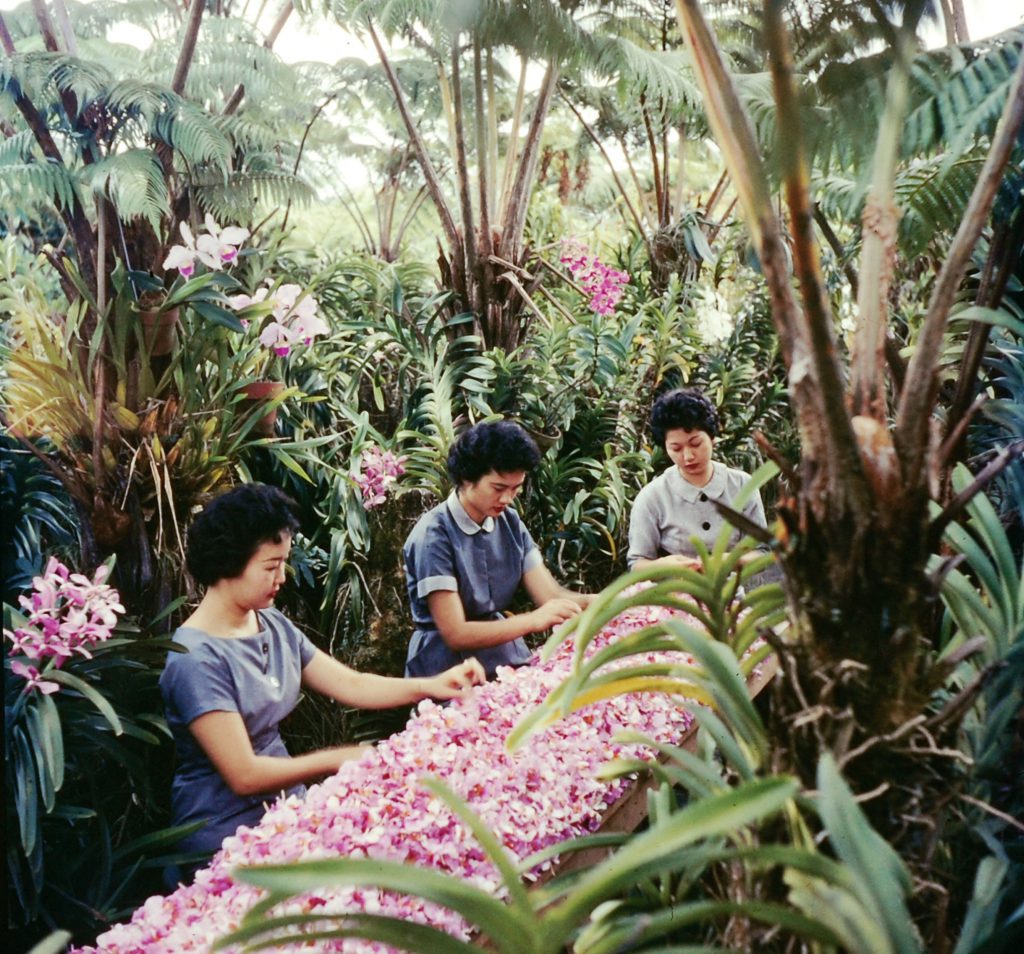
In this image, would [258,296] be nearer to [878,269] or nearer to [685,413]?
[685,413]

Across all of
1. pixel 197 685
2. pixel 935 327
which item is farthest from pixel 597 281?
pixel 935 327

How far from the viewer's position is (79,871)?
1.68 metres

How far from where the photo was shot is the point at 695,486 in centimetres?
260

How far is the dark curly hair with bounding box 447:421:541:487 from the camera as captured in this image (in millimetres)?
2131

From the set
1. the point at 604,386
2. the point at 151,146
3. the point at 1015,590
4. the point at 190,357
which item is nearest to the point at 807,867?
the point at 1015,590

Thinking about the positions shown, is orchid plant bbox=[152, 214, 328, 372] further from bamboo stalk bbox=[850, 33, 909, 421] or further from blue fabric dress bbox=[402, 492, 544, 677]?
bamboo stalk bbox=[850, 33, 909, 421]

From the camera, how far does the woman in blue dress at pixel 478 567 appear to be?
2.13 m

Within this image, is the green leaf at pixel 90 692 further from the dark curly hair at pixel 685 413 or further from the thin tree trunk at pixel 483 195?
the thin tree trunk at pixel 483 195

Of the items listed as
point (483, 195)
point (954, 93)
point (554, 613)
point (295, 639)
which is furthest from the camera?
point (483, 195)

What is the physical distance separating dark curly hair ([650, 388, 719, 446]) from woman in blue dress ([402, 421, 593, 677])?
0.48 m

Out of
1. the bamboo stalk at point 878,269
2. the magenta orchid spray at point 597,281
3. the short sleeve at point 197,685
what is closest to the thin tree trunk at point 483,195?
the magenta orchid spray at point 597,281

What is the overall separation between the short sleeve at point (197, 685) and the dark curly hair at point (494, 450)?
0.80 meters

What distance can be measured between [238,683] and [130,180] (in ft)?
3.88

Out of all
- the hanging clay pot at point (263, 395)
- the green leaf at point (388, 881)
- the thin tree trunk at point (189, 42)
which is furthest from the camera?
the hanging clay pot at point (263, 395)
